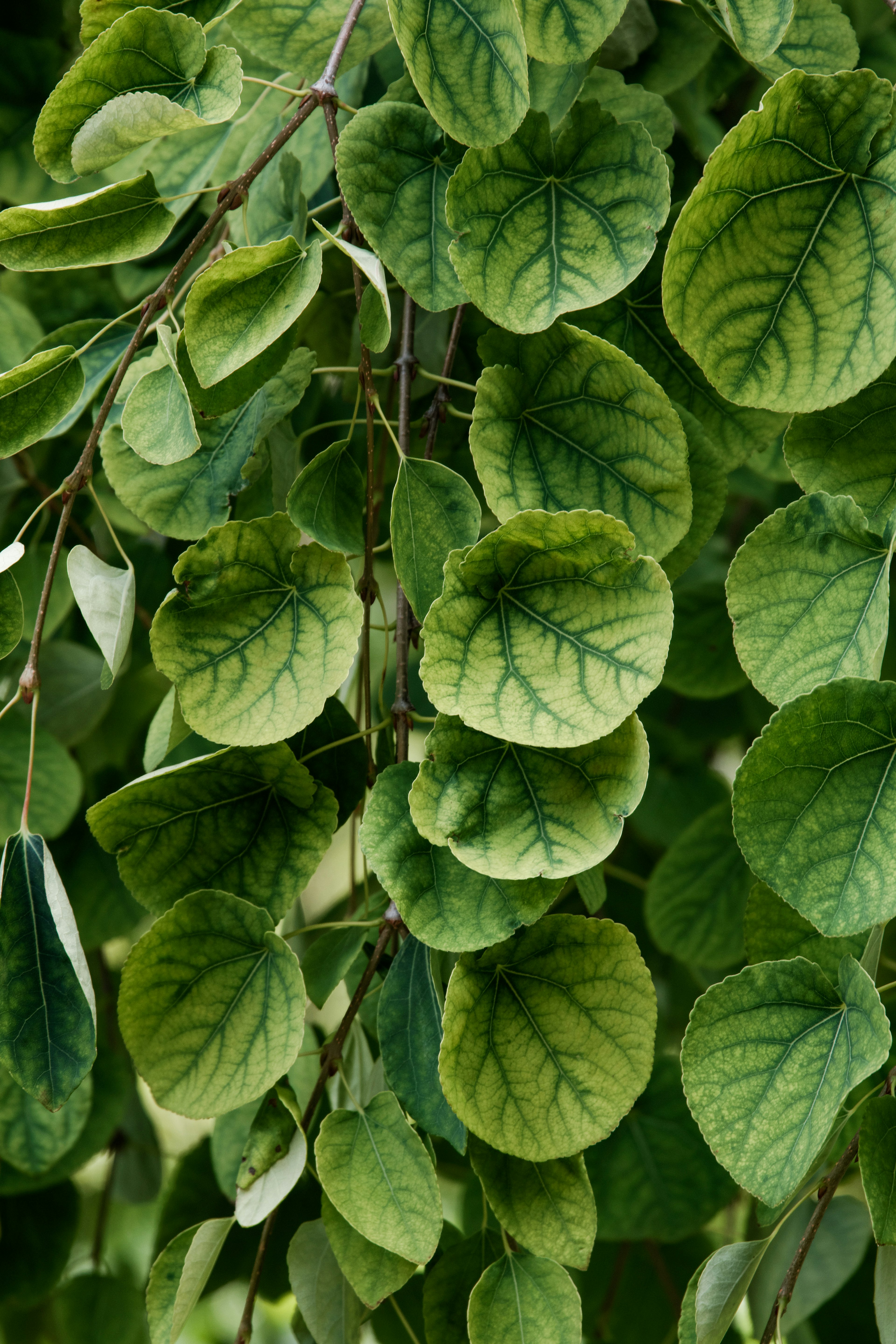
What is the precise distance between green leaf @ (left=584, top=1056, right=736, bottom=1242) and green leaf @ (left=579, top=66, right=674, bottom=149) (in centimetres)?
67

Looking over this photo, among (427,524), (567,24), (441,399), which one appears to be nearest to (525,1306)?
(427,524)

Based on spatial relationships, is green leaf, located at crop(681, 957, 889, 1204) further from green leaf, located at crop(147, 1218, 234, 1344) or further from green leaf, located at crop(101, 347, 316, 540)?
green leaf, located at crop(101, 347, 316, 540)

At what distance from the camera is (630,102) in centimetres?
60

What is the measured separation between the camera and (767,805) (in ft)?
1.53

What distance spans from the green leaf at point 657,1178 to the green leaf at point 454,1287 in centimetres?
27

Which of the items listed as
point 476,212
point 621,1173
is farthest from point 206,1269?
point 476,212

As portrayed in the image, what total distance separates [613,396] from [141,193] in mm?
251

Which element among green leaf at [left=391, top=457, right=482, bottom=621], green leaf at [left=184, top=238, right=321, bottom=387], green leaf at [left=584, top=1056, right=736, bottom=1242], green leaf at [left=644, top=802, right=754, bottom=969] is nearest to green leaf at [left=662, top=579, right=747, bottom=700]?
green leaf at [left=644, top=802, right=754, bottom=969]

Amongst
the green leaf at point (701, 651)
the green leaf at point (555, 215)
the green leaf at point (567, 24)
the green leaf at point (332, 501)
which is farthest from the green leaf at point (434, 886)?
the green leaf at point (701, 651)

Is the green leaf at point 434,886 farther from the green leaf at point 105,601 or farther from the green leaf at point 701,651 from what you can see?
the green leaf at point 701,651

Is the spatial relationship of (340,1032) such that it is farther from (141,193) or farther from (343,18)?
(343,18)

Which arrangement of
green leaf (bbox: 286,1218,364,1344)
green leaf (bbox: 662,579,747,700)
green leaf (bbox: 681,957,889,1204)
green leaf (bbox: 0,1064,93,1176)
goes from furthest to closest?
green leaf (bbox: 662,579,747,700)
green leaf (bbox: 0,1064,93,1176)
green leaf (bbox: 286,1218,364,1344)
green leaf (bbox: 681,957,889,1204)

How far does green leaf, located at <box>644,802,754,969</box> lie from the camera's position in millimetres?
881

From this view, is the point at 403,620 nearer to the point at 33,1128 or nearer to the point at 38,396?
the point at 38,396
